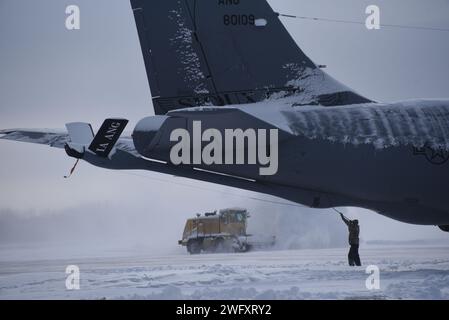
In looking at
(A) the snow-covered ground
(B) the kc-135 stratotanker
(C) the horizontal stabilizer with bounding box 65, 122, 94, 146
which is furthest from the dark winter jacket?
(C) the horizontal stabilizer with bounding box 65, 122, 94, 146

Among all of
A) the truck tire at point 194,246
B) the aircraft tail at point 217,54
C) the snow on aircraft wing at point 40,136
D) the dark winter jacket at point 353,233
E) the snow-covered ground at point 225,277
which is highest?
the aircraft tail at point 217,54

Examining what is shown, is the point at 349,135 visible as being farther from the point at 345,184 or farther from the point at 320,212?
the point at 320,212

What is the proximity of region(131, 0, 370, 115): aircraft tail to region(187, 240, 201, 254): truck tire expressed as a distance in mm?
14659

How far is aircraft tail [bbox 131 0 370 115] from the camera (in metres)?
13.9

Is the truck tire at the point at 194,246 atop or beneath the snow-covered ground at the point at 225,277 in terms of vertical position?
beneath

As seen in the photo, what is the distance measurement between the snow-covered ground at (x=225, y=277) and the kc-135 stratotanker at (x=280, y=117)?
5.90 feet

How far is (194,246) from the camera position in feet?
93.4

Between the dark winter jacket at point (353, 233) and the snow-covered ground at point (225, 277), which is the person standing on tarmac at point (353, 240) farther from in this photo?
the snow-covered ground at point (225, 277)

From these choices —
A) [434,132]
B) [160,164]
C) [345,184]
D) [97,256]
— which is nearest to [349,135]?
[345,184]

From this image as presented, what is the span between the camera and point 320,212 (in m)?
30.1

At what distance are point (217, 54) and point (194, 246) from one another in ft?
50.0

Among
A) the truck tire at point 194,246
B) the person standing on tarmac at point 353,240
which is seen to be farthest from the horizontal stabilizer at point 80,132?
the truck tire at point 194,246

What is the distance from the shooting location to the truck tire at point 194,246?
28367 mm
